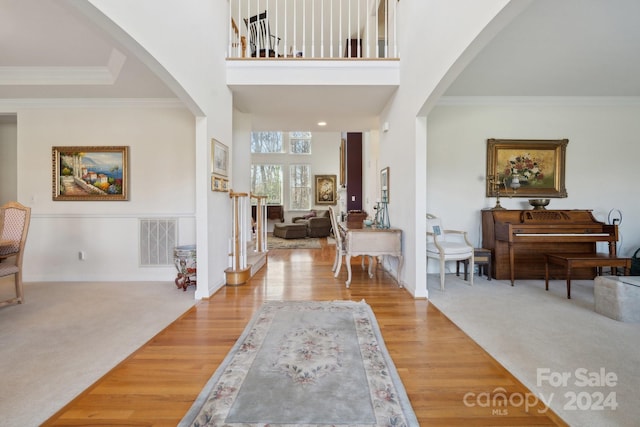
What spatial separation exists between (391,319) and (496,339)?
836 millimetres

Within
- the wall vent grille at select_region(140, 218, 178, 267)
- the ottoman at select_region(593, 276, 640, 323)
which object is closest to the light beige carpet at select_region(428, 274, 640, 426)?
the ottoman at select_region(593, 276, 640, 323)

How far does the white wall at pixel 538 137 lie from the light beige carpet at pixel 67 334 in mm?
3956

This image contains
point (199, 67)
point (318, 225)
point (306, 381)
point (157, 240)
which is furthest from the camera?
point (318, 225)

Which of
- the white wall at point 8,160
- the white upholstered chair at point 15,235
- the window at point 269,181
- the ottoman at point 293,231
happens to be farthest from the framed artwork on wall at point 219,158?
the window at point 269,181

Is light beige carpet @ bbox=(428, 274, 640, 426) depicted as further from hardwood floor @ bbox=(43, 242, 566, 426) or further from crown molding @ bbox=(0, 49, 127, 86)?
crown molding @ bbox=(0, 49, 127, 86)

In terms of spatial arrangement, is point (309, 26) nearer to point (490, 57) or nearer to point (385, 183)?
point (385, 183)

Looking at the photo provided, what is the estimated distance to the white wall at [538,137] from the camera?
4.37 meters

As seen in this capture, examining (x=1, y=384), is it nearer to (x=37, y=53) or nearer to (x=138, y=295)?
(x=138, y=295)

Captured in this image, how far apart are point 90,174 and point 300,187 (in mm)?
7393

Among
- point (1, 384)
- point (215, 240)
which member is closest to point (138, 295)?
point (215, 240)

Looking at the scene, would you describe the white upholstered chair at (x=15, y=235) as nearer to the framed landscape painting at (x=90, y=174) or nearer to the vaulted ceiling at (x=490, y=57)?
the framed landscape painting at (x=90, y=174)

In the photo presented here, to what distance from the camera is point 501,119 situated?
4.41 m

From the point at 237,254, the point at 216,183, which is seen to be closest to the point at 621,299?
the point at 237,254

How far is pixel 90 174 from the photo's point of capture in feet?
13.6
